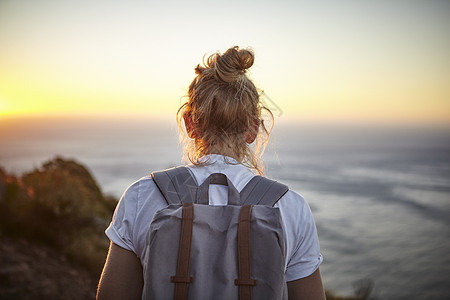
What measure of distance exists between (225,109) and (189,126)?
273 millimetres

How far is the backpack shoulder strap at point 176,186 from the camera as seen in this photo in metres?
1.53

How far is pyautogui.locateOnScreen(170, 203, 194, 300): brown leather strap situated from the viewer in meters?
1.37

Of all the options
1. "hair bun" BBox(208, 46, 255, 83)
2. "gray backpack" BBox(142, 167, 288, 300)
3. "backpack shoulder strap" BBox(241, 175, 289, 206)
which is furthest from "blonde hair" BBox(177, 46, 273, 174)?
"gray backpack" BBox(142, 167, 288, 300)

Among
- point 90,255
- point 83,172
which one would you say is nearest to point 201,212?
point 90,255

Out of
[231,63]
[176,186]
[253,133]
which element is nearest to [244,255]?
[176,186]

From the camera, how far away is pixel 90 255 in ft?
18.7

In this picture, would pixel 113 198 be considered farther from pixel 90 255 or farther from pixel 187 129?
pixel 187 129

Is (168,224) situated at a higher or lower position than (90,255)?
higher

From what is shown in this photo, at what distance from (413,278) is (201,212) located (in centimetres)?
1933

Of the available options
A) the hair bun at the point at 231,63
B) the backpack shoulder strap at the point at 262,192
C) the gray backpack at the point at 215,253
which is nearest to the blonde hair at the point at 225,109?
the hair bun at the point at 231,63

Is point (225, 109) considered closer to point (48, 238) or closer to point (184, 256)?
point (184, 256)

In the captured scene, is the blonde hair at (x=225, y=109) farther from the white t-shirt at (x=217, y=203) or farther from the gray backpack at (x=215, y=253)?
the gray backpack at (x=215, y=253)

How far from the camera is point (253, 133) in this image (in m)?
1.79

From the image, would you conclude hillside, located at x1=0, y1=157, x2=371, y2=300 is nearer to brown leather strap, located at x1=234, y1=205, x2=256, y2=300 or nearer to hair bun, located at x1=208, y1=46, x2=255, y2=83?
brown leather strap, located at x1=234, y1=205, x2=256, y2=300
